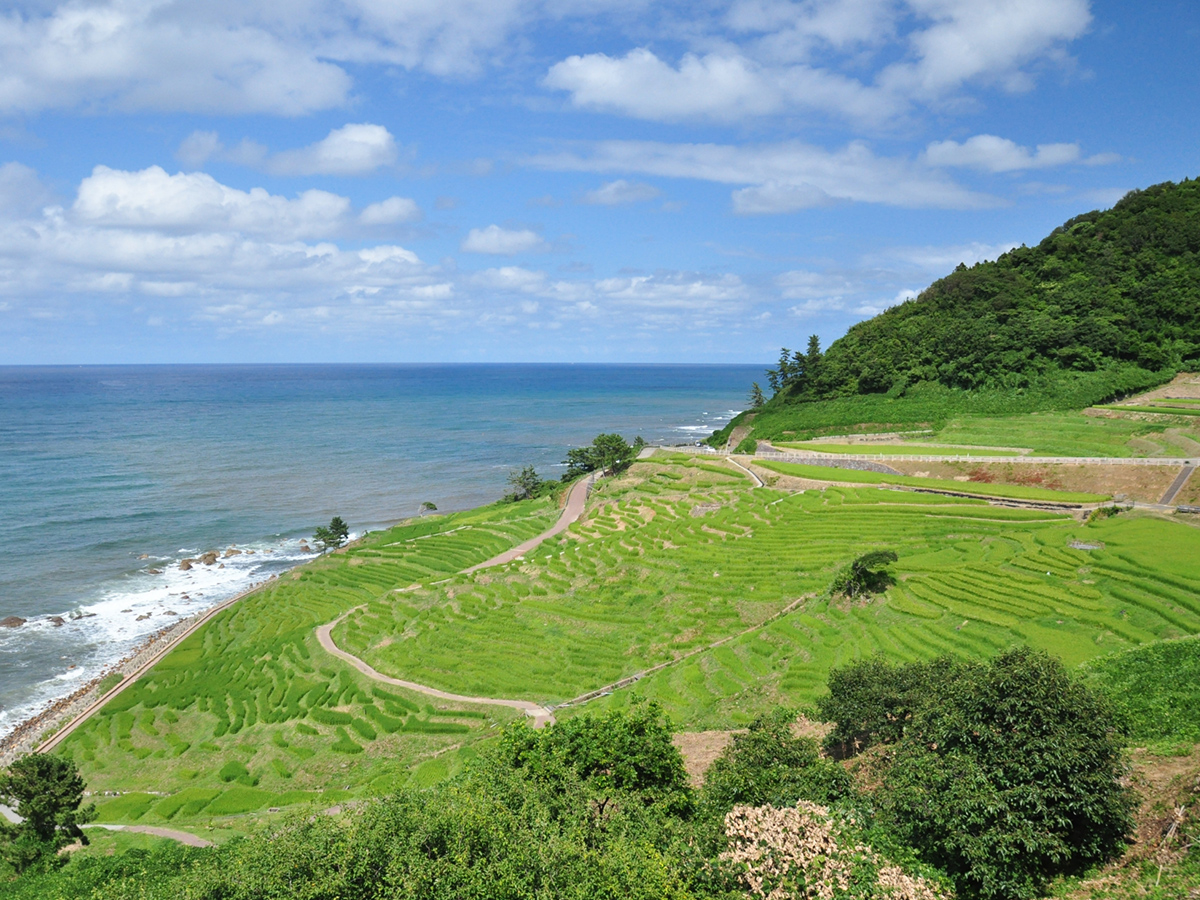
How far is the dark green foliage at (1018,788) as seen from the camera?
60.9 ft

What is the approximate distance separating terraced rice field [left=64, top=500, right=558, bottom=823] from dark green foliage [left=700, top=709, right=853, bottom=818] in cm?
1787

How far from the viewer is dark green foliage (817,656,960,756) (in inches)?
1046

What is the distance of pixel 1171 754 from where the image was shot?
2302cm

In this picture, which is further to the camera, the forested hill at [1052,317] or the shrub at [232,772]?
the forested hill at [1052,317]

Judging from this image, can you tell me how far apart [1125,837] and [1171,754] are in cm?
553

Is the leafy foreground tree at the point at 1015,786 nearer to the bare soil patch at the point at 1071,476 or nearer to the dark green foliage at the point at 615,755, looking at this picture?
the dark green foliage at the point at 615,755

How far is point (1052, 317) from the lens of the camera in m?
104

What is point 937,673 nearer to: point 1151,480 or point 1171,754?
point 1171,754

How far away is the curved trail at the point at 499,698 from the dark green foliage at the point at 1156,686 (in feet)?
80.5

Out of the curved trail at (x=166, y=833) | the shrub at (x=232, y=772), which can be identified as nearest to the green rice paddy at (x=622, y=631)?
the shrub at (x=232, y=772)

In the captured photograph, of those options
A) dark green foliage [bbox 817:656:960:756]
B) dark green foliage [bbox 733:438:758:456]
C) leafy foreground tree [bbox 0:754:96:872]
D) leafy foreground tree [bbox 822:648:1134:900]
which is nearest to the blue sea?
leafy foreground tree [bbox 0:754:96:872]

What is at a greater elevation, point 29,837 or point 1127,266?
point 1127,266

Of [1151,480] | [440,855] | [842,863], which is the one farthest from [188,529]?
[1151,480]

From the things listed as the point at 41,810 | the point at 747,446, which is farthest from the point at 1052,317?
the point at 41,810
